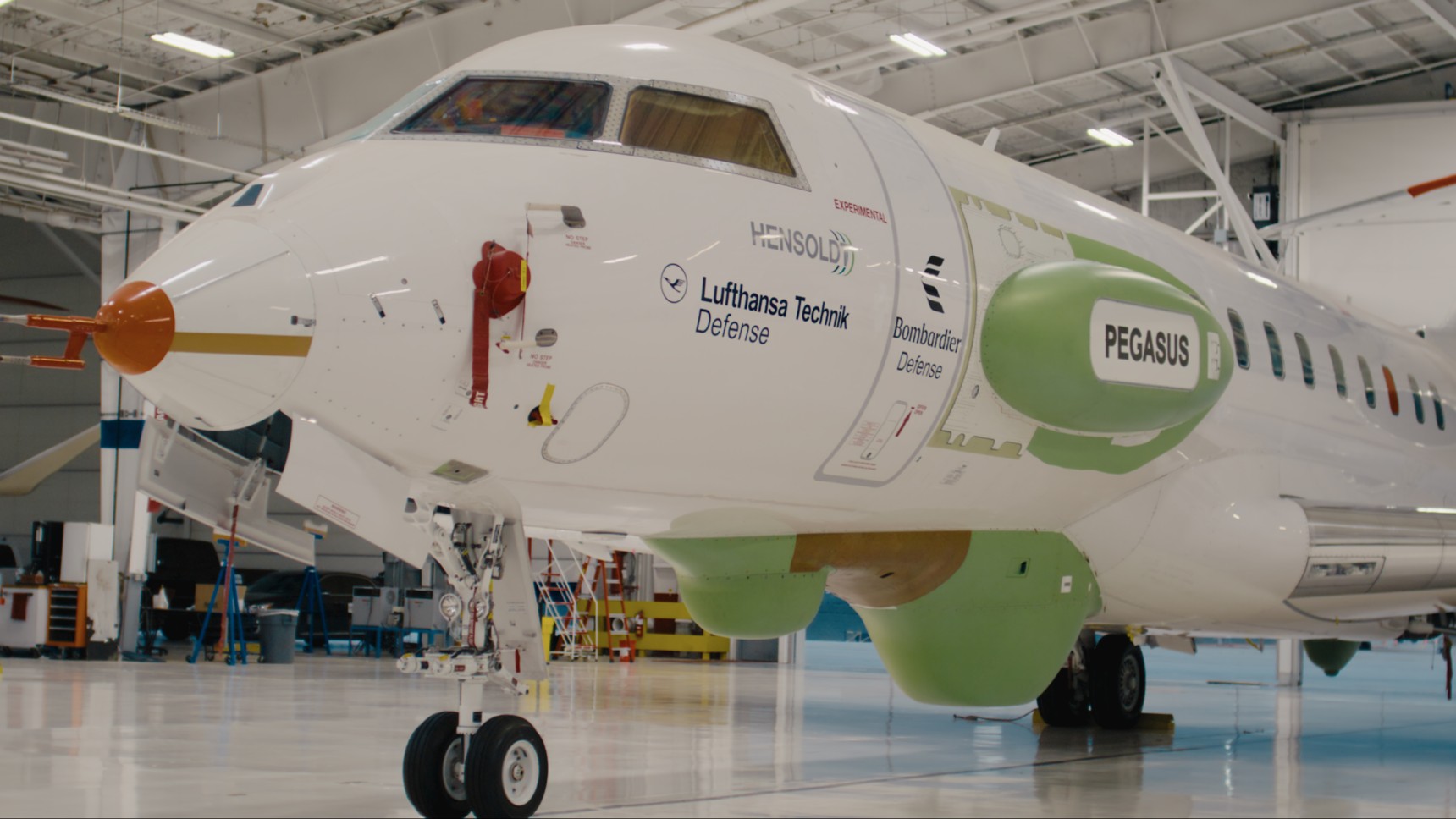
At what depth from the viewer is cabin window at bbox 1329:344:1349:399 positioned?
1062cm

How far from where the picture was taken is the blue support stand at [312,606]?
25.2 m

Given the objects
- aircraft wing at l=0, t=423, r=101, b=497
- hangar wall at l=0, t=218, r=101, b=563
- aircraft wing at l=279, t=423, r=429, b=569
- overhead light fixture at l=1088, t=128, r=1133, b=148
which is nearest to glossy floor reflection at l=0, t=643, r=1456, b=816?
aircraft wing at l=279, t=423, r=429, b=569

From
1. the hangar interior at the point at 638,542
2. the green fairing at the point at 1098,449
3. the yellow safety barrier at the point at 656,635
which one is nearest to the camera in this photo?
the green fairing at the point at 1098,449

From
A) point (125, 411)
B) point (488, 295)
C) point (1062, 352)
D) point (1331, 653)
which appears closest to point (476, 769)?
point (488, 295)

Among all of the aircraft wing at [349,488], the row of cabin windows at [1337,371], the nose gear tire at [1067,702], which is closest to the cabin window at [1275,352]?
the row of cabin windows at [1337,371]

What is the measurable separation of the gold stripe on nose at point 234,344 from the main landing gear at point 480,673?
1241 millimetres

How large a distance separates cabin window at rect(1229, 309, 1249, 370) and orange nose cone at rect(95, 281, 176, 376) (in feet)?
23.0

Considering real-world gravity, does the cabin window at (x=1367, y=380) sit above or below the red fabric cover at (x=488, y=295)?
above

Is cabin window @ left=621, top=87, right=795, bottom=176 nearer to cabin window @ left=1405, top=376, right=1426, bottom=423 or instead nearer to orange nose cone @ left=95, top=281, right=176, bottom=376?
orange nose cone @ left=95, top=281, right=176, bottom=376

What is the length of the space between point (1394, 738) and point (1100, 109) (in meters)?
14.1

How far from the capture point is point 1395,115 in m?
21.9

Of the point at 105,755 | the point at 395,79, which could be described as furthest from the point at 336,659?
the point at 105,755

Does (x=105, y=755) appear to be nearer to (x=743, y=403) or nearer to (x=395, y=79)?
(x=743, y=403)

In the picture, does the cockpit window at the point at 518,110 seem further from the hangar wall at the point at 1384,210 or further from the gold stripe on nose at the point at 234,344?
the hangar wall at the point at 1384,210
